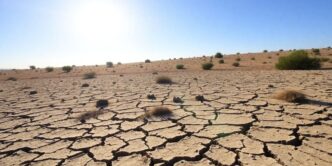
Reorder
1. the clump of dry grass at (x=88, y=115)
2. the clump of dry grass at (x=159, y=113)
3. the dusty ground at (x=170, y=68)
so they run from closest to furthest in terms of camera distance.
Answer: the clump of dry grass at (x=159, y=113), the clump of dry grass at (x=88, y=115), the dusty ground at (x=170, y=68)

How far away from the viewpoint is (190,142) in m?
3.22

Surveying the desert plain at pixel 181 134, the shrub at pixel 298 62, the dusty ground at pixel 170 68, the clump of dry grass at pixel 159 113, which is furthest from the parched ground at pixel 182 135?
the dusty ground at pixel 170 68

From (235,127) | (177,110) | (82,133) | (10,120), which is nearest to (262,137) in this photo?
(235,127)

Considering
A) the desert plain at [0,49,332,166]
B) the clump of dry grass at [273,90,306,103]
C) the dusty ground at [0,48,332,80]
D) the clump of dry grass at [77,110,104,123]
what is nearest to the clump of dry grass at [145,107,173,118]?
the desert plain at [0,49,332,166]

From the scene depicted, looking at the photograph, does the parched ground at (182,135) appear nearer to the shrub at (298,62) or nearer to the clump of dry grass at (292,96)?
the clump of dry grass at (292,96)

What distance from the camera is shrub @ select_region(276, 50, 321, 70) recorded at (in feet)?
39.3

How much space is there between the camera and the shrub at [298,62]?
471 inches

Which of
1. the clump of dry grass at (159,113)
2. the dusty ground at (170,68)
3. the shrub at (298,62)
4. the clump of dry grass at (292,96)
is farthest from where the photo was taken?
the dusty ground at (170,68)

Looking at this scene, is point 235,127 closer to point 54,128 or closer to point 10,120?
point 54,128

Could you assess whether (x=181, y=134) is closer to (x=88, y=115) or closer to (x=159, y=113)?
(x=159, y=113)

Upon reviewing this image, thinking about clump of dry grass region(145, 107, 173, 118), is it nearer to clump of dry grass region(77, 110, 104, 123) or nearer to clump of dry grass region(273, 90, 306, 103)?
clump of dry grass region(77, 110, 104, 123)

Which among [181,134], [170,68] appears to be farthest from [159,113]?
[170,68]

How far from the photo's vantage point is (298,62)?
1222cm

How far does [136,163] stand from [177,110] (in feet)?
7.08
